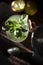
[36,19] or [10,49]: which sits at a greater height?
[36,19]

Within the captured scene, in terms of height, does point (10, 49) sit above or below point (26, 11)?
below

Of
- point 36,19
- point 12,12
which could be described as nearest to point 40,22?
point 36,19

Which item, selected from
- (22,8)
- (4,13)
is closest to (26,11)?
(22,8)

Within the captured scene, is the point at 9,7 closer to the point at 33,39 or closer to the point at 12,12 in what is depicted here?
the point at 12,12

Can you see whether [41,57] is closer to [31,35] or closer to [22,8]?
[31,35]

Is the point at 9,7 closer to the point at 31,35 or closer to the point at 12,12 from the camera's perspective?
the point at 12,12

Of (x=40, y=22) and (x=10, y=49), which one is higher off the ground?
(x=40, y=22)

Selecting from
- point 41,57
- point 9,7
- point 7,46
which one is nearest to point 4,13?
point 9,7
